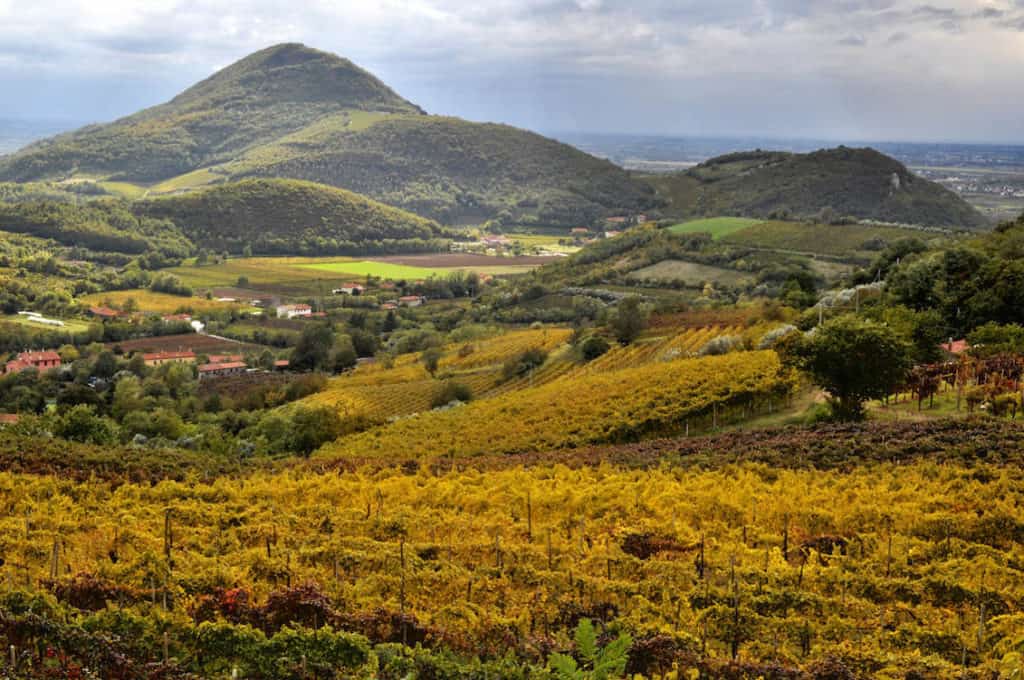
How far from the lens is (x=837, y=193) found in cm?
17462

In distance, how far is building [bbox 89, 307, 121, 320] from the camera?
98188mm

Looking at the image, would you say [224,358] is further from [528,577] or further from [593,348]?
[528,577]

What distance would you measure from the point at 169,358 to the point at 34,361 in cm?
1020

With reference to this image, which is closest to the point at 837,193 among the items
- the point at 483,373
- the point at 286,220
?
the point at 286,220

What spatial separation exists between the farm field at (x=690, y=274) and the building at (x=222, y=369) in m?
49.8

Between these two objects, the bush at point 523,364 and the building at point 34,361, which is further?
the building at point 34,361

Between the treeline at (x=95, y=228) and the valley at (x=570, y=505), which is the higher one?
the treeline at (x=95, y=228)

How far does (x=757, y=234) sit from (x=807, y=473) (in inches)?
4164

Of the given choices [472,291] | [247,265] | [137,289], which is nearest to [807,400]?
[472,291]

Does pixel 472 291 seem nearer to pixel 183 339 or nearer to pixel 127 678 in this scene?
pixel 183 339

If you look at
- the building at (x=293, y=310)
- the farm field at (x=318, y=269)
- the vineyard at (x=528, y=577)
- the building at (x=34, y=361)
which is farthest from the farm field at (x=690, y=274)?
the vineyard at (x=528, y=577)

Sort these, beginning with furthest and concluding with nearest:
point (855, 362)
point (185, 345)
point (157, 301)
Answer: point (157, 301), point (185, 345), point (855, 362)

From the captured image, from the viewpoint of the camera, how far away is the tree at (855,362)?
27.8 m

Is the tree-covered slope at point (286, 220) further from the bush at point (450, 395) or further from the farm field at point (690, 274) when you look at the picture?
the bush at point (450, 395)
